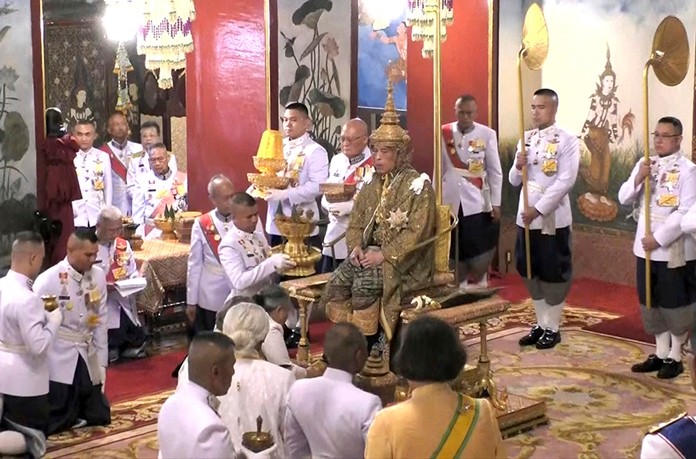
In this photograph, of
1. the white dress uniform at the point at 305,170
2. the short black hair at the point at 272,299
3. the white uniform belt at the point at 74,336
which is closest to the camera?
the short black hair at the point at 272,299

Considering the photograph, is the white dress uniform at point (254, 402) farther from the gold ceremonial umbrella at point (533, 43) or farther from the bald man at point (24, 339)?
the gold ceremonial umbrella at point (533, 43)

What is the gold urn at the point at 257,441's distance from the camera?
496 cm

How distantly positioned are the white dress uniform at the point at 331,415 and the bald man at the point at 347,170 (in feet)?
16.0

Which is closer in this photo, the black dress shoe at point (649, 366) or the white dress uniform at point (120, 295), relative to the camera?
the black dress shoe at point (649, 366)

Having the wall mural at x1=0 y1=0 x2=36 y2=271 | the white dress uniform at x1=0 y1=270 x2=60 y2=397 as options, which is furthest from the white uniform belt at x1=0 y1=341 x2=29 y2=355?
the wall mural at x1=0 y1=0 x2=36 y2=271

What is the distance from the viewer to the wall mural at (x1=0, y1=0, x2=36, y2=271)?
9.82 m

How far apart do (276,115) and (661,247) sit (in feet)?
14.0

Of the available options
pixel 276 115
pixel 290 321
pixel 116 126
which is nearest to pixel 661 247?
pixel 290 321

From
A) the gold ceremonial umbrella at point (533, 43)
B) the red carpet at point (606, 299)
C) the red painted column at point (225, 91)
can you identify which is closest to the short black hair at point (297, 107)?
the red painted column at point (225, 91)

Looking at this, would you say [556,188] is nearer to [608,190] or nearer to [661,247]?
[661,247]

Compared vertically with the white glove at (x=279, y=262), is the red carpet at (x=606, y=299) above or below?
below

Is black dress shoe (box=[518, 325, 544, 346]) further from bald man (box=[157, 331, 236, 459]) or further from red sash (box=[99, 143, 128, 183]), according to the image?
bald man (box=[157, 331, 236, 459])

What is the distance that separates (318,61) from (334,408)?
7.62m

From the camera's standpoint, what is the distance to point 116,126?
12.5 meters
